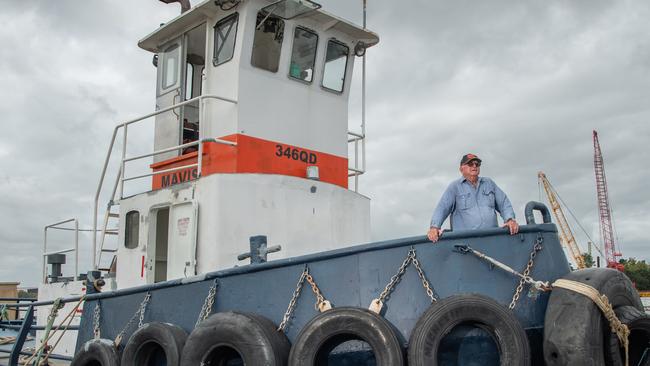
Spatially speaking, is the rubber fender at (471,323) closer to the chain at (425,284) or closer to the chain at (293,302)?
the chain at (425,284)

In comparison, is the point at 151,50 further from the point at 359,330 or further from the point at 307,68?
the point at 359,330

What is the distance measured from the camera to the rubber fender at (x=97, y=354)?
20.3 feet

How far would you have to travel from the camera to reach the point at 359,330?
4.66m

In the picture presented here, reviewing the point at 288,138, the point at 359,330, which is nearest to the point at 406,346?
the point at 359,330

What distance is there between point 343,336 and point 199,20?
5140 millimetres

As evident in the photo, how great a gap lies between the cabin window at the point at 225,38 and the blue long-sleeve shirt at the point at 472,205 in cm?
365

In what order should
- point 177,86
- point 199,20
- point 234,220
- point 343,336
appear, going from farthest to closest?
point 177,86, point 199,20, point 234,220, point 343,336

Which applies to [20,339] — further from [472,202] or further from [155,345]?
[472,202]

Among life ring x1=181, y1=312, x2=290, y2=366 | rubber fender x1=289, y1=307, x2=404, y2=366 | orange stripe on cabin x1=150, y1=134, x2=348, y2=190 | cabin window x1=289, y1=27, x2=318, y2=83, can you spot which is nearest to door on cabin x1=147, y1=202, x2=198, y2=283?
orange stripe on cabin x1=150, y1=134, x2=348, y2=190

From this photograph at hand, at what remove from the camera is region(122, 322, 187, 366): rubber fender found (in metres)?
5.55

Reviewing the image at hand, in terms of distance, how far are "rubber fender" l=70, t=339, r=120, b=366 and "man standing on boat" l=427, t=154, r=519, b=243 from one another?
11.2 feet

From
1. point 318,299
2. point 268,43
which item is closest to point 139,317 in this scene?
point 318,299

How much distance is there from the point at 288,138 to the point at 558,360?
4.54 m

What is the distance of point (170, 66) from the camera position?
8859 mm
